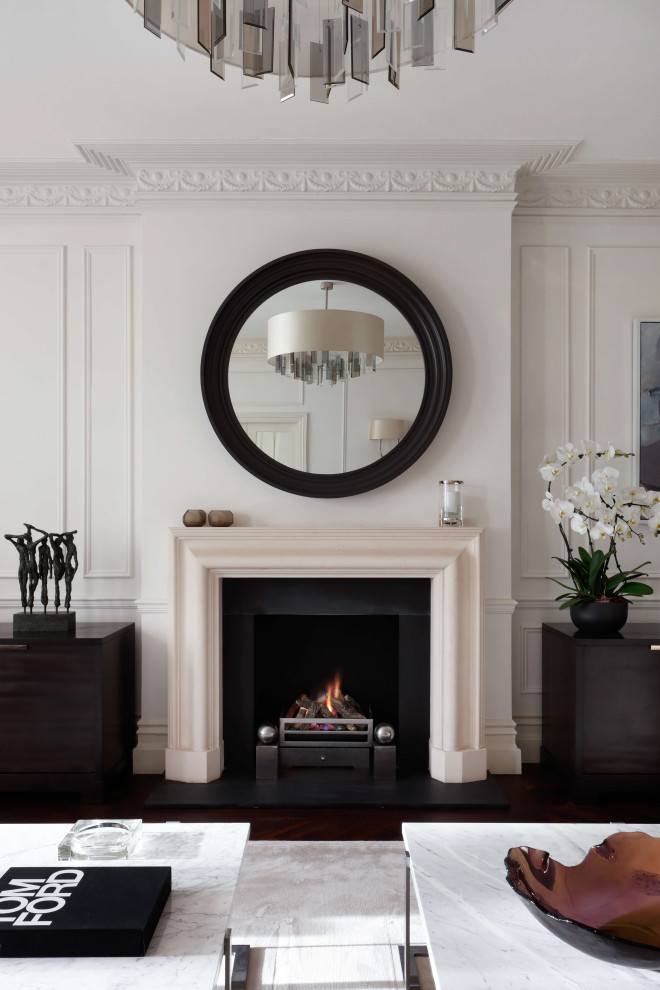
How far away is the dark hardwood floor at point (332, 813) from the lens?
284 centimetres

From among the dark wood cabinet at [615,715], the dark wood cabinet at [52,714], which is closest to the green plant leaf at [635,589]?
the dark wood cabinet at [615,715]

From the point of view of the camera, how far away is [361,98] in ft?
9.53

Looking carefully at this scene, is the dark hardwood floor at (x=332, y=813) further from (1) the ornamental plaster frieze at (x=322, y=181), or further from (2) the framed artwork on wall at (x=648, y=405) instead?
(1) the ornamental plaster frieze at (x=322, y=181)

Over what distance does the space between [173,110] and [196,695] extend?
246cm

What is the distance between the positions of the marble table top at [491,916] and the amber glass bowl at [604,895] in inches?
1.7

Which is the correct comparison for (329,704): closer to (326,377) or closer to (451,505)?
(451,505)

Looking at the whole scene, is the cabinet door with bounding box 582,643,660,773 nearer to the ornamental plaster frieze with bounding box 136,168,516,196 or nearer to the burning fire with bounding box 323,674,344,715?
the burning fire with bounding box 323,674,344,715

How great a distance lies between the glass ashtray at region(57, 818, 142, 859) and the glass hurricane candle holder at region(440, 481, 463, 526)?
204 centimetres

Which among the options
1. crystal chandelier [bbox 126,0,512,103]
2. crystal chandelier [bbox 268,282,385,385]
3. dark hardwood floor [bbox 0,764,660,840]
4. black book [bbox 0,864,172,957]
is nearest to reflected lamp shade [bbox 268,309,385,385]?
crystal chandelier [bbox 268,282,385,385]

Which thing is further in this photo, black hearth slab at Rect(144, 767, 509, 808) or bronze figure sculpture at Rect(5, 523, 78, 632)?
bronze figure sculpture at Rect(5, 523, 78, 632)

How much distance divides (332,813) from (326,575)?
981mm

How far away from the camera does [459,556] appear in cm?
329

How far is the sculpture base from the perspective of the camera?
3.14 metres

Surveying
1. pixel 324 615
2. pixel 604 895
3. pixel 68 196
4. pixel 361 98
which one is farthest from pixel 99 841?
pixel 68 196
